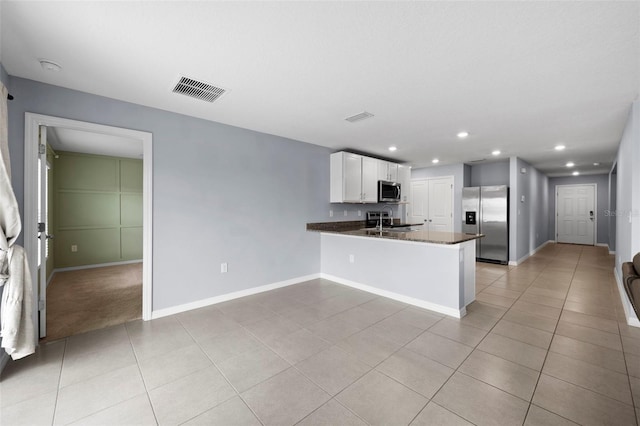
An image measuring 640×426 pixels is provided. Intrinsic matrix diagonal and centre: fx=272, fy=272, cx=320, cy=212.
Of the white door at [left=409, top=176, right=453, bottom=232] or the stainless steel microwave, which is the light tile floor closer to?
the stainless steel microwave

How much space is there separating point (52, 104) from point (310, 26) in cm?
264

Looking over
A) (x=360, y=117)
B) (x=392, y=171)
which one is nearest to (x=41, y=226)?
(x=360, y=117)

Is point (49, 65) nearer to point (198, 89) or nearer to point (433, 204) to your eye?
point (198, 89)

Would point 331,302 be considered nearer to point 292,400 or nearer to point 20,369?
point 292,400

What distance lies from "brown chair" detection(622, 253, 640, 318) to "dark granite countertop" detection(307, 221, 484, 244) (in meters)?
1.40

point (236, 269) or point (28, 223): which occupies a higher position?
point (28, 223)

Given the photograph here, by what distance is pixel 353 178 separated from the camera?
16.5 feet

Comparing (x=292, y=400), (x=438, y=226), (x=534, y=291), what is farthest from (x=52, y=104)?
(x=438, y=226)

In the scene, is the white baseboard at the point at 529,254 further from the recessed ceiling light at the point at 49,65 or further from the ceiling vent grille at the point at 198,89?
the recessed ceiling light at the point at 49,65

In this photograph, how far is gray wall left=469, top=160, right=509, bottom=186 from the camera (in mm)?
6668

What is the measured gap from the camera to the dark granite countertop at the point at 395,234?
338 cm

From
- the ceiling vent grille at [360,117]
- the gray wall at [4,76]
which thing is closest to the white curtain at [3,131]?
the gray wall at [4,76]

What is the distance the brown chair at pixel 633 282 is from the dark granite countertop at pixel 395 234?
1396 millimetres

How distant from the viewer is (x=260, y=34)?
5.90 ft
